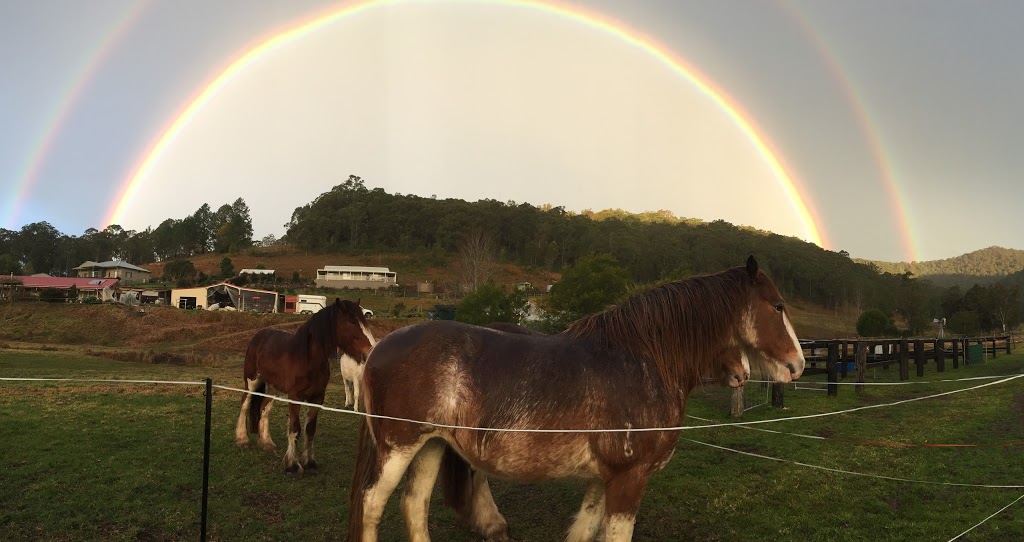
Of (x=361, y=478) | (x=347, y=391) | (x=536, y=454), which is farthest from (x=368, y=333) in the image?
(x=347, y=391)

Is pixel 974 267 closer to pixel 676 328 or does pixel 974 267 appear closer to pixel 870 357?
pixel 870 357

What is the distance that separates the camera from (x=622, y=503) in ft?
12.1

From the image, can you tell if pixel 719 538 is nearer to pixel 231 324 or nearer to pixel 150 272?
pixel 231 324

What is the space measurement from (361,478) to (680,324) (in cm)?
272

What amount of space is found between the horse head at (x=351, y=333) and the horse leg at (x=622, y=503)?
4962 millimetres

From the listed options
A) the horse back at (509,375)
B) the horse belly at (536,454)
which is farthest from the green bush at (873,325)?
the horse belly at (536,454)

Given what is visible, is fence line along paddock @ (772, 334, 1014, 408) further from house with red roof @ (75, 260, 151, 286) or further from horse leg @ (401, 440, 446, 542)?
house with red roof @ (75, 260, 151, 286)

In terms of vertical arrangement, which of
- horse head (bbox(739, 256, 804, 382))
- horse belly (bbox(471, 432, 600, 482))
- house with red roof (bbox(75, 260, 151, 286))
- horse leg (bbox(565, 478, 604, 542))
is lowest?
horse leg (bbox(565, 478, 604, 542))

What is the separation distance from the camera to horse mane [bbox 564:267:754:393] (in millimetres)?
4082

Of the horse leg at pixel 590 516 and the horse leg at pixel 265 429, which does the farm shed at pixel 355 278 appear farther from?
the horse leg at pixel 590 516

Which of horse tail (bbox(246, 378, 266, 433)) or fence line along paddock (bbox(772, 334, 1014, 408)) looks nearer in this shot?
horse tail (bbox(246, 378, 266, 433))

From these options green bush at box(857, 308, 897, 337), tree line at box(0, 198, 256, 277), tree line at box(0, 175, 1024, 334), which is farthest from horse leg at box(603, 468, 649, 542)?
tree line at box(0, 198, 256, 277)

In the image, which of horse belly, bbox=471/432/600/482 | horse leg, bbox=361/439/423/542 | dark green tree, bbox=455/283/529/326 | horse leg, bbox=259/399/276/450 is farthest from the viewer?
dark green tree, bbox=455/283/529/326

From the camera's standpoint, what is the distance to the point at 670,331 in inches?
165
